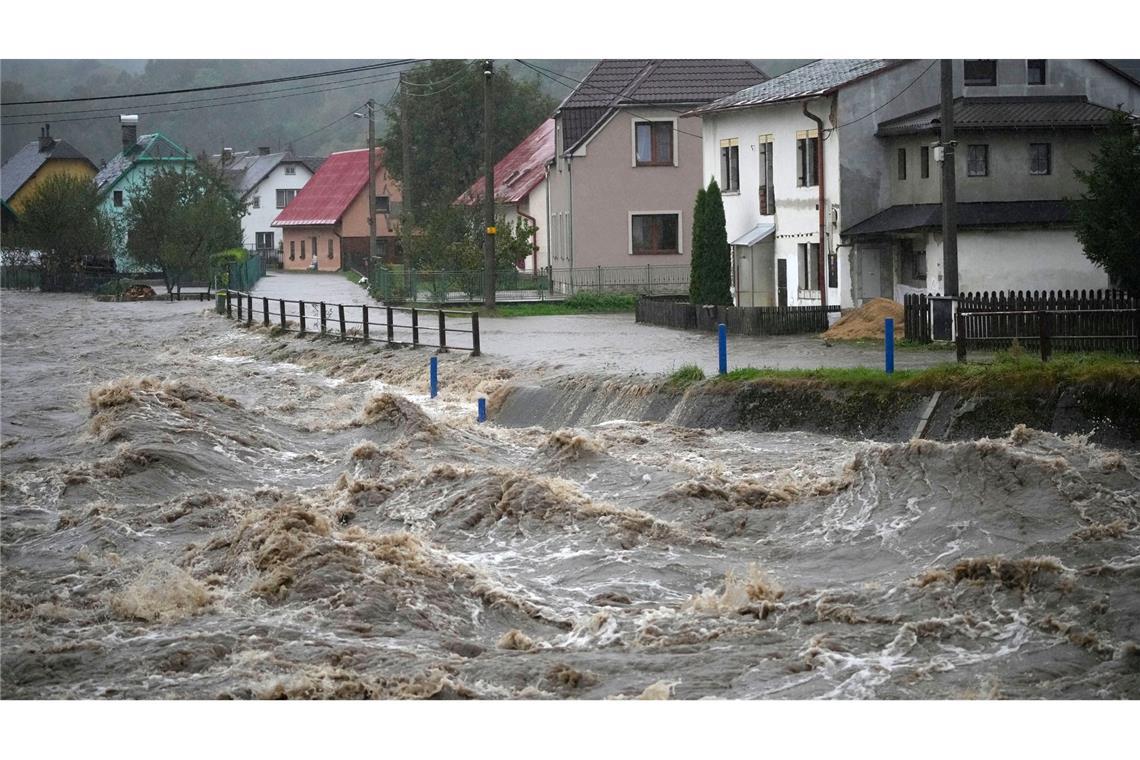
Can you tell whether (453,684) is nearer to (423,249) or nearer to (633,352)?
(633,352)

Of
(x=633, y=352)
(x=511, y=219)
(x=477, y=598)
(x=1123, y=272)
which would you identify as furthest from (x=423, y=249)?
(x=477, y=598)

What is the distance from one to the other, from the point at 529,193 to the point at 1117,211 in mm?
37290

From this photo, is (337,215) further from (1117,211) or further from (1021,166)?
(1117,211)

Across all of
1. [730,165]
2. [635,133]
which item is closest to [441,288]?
[635,133]

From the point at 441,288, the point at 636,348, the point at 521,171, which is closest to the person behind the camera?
the point at 636,348

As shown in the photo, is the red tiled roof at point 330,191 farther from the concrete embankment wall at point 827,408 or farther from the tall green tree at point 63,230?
the concrete embankment wall at point 827,408

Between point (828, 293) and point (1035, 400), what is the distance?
17421mm

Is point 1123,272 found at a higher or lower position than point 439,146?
lower

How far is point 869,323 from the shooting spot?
31094mm

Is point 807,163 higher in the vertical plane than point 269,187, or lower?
lower

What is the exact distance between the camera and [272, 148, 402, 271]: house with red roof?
280 feet

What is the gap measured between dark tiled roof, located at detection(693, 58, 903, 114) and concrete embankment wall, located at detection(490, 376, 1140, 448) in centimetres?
1260

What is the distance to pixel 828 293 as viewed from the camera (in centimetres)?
3716

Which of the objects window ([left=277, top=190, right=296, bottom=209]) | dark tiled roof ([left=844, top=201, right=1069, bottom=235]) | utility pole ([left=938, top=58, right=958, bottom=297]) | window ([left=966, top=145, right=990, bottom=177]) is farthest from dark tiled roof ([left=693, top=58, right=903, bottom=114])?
window ([left=277, top=190, right=296, bottom=209])
